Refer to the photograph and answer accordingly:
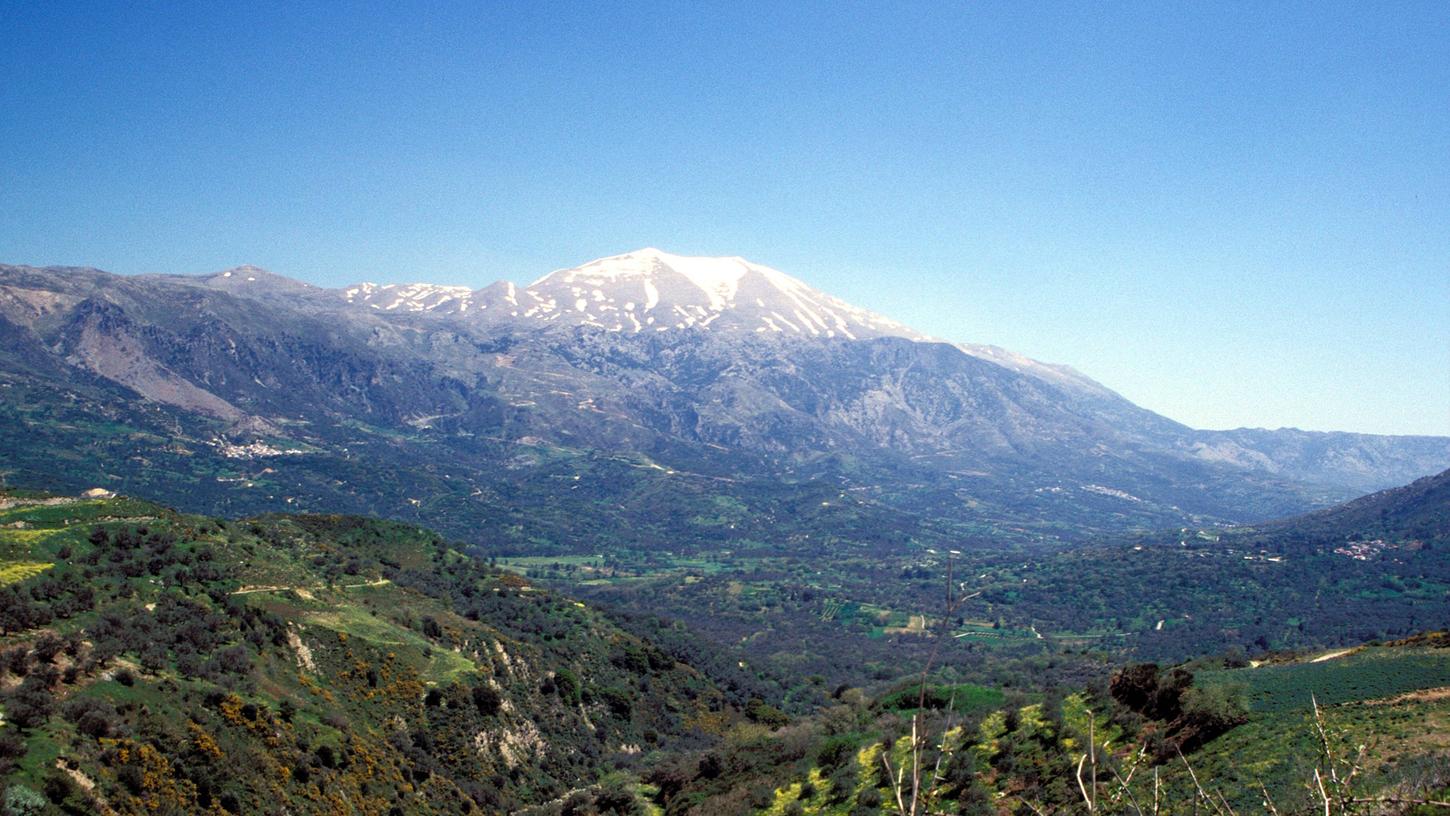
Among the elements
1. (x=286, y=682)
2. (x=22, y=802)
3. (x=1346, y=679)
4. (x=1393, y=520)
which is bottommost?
(x=286, y=682)

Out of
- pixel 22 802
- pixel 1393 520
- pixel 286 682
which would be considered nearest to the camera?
pixel 22 802

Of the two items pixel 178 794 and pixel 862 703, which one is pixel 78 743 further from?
pixel 862 703

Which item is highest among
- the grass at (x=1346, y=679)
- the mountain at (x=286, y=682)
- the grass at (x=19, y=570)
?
the grass at (x=1346, y=679)

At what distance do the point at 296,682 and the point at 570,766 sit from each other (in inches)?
682

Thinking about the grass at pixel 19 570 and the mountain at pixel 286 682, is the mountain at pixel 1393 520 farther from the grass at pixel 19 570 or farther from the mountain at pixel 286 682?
the grass at pixel 19 570

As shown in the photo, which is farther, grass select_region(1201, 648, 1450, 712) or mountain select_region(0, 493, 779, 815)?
mountain select_region(0, 493, 779, 815)

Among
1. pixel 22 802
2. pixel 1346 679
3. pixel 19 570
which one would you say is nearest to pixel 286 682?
pixel 19 570

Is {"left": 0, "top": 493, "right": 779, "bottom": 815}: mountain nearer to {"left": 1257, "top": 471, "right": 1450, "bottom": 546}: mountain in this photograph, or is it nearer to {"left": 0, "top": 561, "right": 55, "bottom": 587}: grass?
{"left": 0, "top": 561, "right": 55, "bottom": 587}: grass

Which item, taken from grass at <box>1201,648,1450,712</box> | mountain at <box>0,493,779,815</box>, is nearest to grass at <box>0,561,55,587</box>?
mountain at <box>0,493,779,815</box>

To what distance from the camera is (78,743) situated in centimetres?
2800

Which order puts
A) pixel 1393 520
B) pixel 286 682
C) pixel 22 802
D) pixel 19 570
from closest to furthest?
pixel 22 802 → pixel 19 570 → pixel 286 682 → pixel 1393 520

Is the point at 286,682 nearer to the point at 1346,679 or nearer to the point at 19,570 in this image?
the point at 19,570

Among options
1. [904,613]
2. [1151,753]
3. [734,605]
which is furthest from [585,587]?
[1151,753]

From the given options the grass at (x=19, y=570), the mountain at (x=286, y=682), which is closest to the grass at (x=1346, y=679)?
the mountain at (x=286, y=682)
